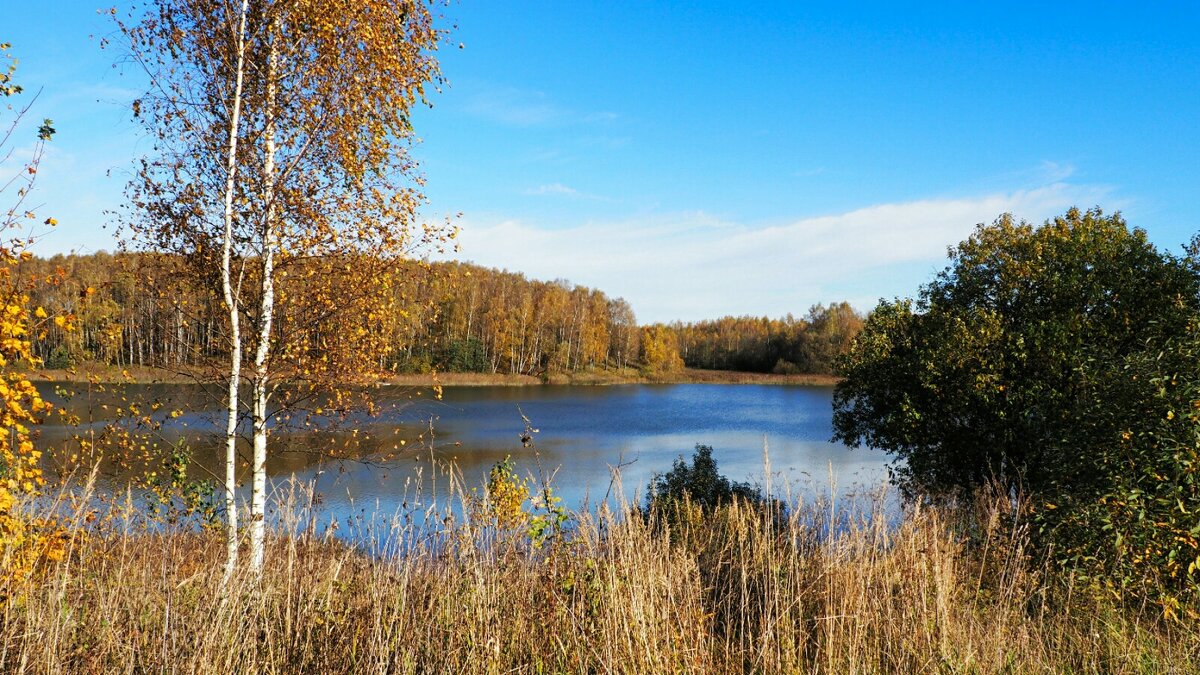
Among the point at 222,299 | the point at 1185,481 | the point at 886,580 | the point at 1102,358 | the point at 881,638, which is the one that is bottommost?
the point at 881,638

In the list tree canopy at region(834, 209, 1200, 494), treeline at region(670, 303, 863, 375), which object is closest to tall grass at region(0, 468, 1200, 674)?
tree canopy at region(834, 209, 1200, 494)

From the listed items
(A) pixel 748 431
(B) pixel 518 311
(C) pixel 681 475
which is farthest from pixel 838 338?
(C) pixel 681 475

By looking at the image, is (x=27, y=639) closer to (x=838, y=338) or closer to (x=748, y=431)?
(x=748, y=431)

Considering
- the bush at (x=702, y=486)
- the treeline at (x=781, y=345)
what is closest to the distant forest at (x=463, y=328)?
the treeline at (x=781, y=345)

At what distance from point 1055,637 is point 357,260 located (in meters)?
7.08

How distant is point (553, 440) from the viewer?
32.6 meters

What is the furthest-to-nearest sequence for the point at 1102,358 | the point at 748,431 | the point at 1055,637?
the point at 748,431 < the point at 1102,358 < the point at 1055,637

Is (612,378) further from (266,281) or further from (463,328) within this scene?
(266,281)

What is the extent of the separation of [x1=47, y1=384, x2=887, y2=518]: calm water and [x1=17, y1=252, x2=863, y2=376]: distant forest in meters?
0.62

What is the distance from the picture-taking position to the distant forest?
6914 millimetres

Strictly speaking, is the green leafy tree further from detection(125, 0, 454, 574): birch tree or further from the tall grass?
detection(125, 0, 454, 574): birch tree

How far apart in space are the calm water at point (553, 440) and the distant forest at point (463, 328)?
62cm

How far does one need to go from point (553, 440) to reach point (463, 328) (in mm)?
43286

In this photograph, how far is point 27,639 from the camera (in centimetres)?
325
